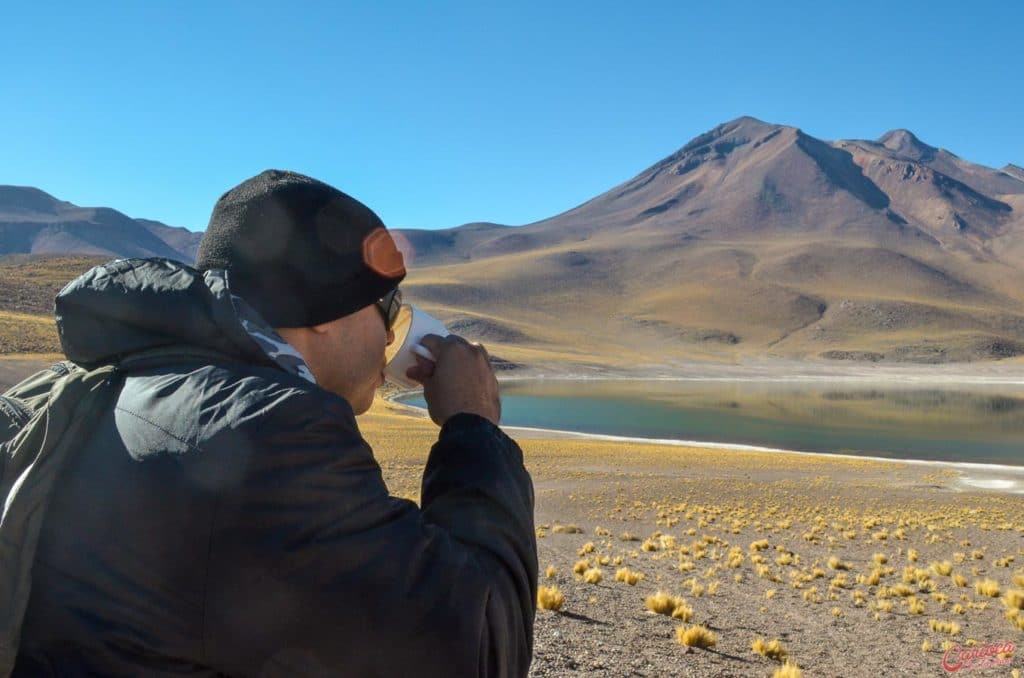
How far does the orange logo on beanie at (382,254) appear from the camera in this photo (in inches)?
53.1

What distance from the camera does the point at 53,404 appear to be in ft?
3.58

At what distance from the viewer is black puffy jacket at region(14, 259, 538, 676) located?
39.3 inches

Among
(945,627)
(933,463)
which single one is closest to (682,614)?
(945,627)

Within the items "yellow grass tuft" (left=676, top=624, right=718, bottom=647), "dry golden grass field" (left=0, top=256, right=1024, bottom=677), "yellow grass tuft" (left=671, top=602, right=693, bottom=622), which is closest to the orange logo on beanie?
"dry golden grass field" (left=0, top=256, right=1024, bottom=677)

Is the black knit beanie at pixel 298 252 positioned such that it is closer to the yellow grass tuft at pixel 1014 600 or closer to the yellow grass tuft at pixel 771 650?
the yellow grass tuft at pixel 771 650

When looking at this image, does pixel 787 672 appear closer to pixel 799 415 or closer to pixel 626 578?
pixel 626 578

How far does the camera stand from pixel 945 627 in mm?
7699

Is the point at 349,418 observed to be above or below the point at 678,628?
above

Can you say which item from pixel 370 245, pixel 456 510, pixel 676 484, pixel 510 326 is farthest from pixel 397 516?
pixel 510 326

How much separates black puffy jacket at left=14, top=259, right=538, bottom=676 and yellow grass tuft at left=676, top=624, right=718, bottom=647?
17.5 ft

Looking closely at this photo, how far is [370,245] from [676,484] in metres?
21.1

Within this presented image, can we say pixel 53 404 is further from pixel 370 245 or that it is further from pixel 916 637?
pixel 916 637

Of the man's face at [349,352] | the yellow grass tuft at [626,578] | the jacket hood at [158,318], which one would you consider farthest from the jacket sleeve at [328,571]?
the yellow grass tuft at [626,578]

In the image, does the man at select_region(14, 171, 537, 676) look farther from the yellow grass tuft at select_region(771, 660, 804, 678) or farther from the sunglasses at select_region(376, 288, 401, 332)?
the yellow grass tuft at select_region(771, 660, 804, 678)
